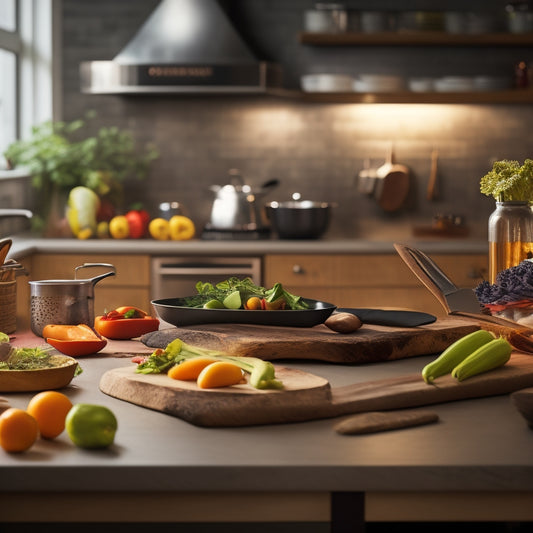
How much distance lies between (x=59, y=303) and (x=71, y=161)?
3.17 m

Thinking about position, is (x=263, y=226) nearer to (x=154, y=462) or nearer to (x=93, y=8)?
(x=93, y=8)

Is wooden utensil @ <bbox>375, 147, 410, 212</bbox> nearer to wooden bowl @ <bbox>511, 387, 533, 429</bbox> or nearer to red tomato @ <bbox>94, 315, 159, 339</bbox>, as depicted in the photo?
red tomato @ <bbox>94, 315, 159, 339</bbox>

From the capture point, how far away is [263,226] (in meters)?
5.08

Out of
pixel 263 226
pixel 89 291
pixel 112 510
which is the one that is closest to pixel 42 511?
pixel 112 510

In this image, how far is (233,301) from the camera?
214 centimetres

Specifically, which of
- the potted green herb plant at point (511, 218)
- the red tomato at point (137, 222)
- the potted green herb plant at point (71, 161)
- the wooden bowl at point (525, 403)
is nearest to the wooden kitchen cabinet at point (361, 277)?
the red tomato at point (137, 222)

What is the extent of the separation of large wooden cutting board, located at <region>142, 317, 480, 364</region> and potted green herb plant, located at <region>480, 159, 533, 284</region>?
0.33 m

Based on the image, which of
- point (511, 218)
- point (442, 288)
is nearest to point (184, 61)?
point (511, 218)

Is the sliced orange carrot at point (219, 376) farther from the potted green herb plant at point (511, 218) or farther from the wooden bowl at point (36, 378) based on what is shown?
the potted green herb plant at point (511, 218)

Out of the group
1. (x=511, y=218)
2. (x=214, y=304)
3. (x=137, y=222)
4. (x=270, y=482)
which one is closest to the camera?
(x=270, y=482)

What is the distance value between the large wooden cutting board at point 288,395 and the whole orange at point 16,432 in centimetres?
27

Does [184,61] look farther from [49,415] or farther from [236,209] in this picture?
[49,415]

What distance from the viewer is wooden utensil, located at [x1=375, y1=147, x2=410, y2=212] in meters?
5.38

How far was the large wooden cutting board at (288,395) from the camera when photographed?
148cm
